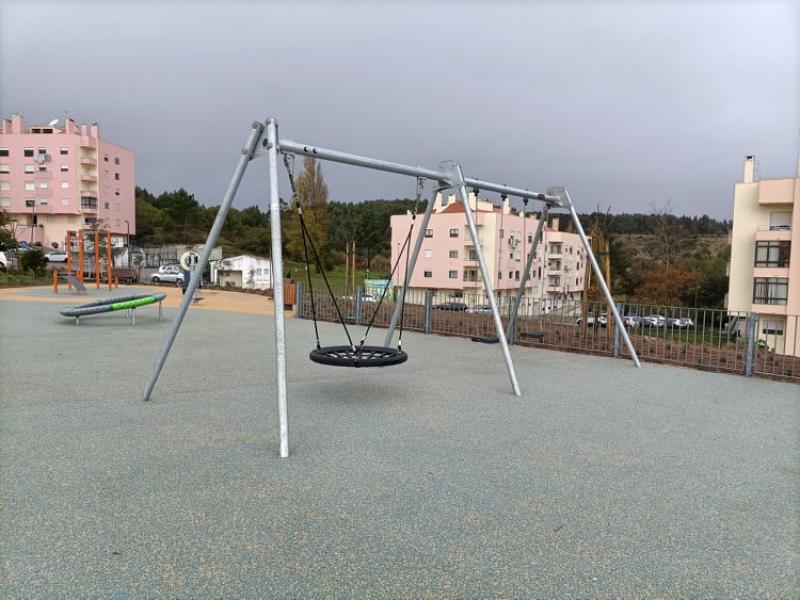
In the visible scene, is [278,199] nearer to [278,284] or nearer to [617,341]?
[278,284]

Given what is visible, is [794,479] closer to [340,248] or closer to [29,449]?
[29,449]

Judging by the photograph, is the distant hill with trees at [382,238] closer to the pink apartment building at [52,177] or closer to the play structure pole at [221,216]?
the pink apartment building at [52,177]

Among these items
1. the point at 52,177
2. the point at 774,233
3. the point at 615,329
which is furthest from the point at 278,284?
the point at 52,177

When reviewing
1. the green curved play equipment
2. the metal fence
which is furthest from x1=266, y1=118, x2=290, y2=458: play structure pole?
the green curved play equipment

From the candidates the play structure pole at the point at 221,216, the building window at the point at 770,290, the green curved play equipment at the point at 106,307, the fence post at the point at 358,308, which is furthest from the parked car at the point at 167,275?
the building window at the point at 770,290

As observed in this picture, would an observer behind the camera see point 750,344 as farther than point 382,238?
No

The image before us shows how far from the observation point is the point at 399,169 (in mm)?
5797

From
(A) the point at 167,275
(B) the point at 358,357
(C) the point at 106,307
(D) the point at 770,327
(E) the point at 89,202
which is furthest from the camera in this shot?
(E) the point at 89,202

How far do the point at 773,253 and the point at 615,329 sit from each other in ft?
96.2

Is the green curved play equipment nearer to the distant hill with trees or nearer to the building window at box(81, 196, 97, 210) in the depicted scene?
the distant hill with trees

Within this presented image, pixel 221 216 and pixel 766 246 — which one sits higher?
pixel 766 246

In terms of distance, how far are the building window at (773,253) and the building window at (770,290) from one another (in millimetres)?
860

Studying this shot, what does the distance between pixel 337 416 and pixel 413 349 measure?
411cm

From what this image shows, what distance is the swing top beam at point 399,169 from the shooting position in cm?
481
